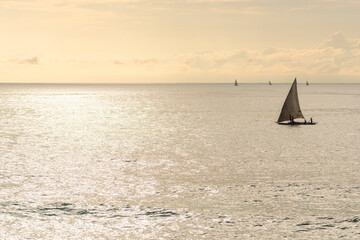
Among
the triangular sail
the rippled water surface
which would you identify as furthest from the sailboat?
the rippled water surface

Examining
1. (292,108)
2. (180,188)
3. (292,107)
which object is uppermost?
(292,107)

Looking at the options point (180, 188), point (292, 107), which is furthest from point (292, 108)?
point (180, 188)

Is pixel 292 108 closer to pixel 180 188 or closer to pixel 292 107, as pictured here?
pixel 292 107

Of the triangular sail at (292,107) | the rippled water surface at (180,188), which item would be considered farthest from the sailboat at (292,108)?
the rippled water surface at (180,188)

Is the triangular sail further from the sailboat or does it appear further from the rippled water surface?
the rippled water surface

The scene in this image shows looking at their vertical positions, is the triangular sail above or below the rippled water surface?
above

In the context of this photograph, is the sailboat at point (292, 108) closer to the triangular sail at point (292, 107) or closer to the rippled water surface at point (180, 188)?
the triangular sail at point (292, 107)

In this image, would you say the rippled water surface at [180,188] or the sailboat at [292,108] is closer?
the rippled water surface at [180,188]

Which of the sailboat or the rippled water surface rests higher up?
the sailboat

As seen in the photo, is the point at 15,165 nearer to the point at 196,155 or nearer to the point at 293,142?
the point at 196,155

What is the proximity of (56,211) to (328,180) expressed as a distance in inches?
876

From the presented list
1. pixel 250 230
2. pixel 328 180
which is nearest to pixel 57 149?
pixel 328 180

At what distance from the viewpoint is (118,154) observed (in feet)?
179

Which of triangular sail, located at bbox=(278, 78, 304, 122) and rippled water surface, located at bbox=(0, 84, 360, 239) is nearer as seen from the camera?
rippled water surface, located at bbox=(0, 84, 360, 239)
